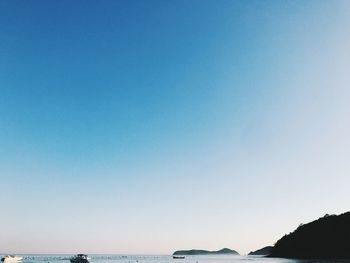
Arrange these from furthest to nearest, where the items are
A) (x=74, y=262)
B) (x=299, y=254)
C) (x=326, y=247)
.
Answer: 1. (x=299, y=254)
2. (x=326, y=247)
3. (x=74, y=262)

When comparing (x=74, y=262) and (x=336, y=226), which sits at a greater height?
(x=336, y=226)

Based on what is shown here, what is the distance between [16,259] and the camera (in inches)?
7338

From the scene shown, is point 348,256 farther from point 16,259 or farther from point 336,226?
point 16,259

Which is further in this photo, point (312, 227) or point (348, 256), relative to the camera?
point (312, 227)

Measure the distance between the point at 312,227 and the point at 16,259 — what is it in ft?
469

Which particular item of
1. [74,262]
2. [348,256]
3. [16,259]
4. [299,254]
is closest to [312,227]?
[299,254]

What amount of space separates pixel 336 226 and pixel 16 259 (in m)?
149

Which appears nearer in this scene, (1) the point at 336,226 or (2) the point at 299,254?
(1) the point at 336,226

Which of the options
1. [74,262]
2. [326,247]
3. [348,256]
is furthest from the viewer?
[326,247]

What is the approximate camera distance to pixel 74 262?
150000mm

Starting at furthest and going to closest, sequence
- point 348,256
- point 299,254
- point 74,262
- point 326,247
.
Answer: point 299,254 → point 326,247 → point 348,256 → point 74,262

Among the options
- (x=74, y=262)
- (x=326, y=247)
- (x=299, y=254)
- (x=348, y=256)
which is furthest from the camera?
(x=299, y=254)

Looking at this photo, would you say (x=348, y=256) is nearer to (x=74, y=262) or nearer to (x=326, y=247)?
(x=326, y=247)

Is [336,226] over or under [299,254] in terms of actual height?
over
